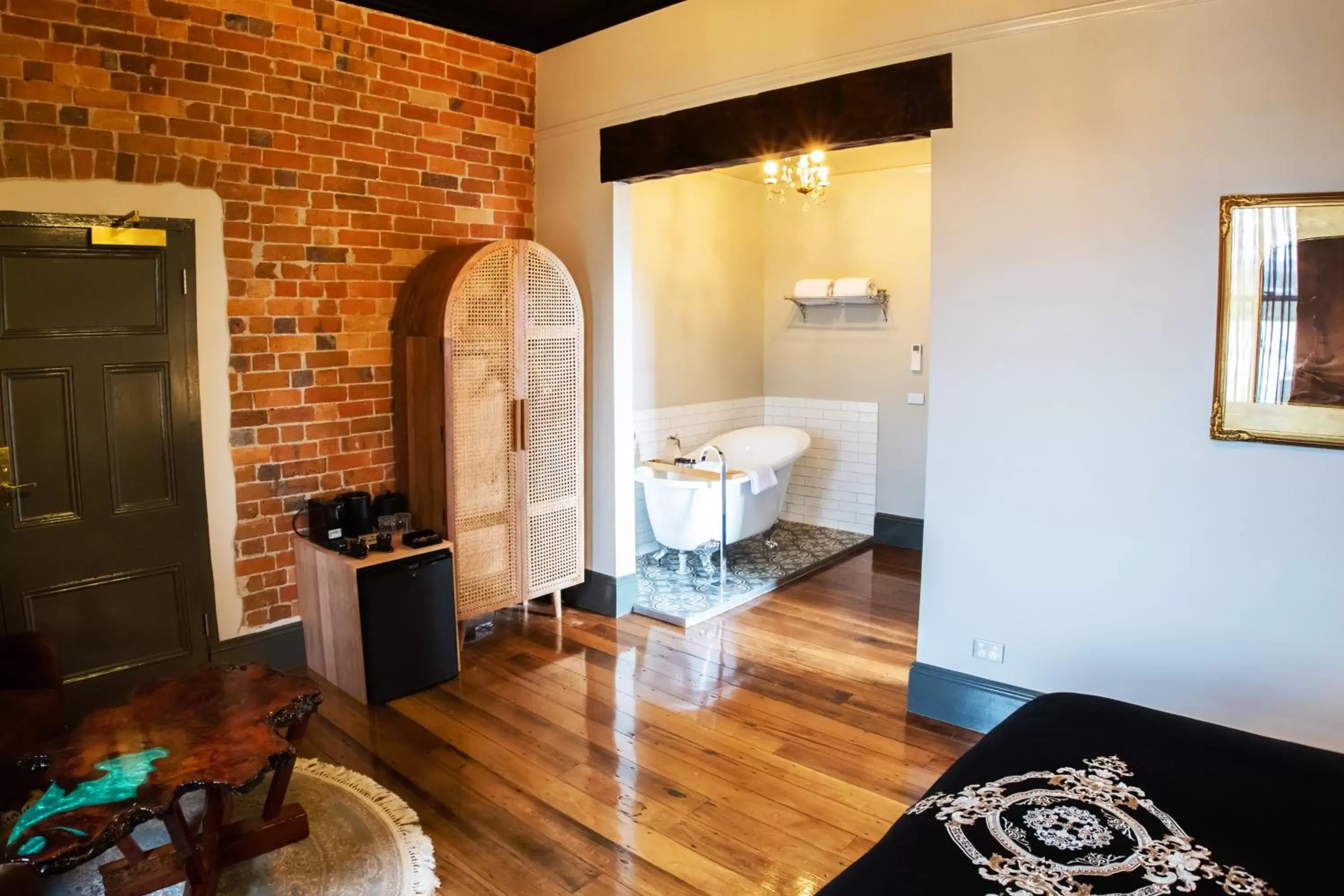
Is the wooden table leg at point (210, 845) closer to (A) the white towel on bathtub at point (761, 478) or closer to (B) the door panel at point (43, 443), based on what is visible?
(B) the door panel at point (43, 443)

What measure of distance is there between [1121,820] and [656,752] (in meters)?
1.91

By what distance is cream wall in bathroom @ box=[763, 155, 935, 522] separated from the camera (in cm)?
639

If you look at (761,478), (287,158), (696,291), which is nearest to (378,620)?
(287,158)

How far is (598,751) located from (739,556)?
2.93m

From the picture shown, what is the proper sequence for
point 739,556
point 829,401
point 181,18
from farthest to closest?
point 829,401 < point 739,556 < point 181,18

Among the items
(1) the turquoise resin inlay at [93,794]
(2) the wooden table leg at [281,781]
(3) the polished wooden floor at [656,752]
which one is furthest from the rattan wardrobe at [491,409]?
(1) the turquoise resin inlay at [93,794]

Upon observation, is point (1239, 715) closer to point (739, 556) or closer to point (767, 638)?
point (767, 638)

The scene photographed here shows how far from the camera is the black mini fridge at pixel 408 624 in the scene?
12.2ft

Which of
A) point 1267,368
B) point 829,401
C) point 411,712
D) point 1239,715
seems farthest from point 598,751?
point 829,401

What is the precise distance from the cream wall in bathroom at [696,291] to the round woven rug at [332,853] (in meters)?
3.61

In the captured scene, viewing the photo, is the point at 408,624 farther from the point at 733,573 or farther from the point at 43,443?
the point at 733,573

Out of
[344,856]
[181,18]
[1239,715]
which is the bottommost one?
[344,856]

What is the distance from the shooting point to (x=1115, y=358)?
306 cm

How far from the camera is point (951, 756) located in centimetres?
328
